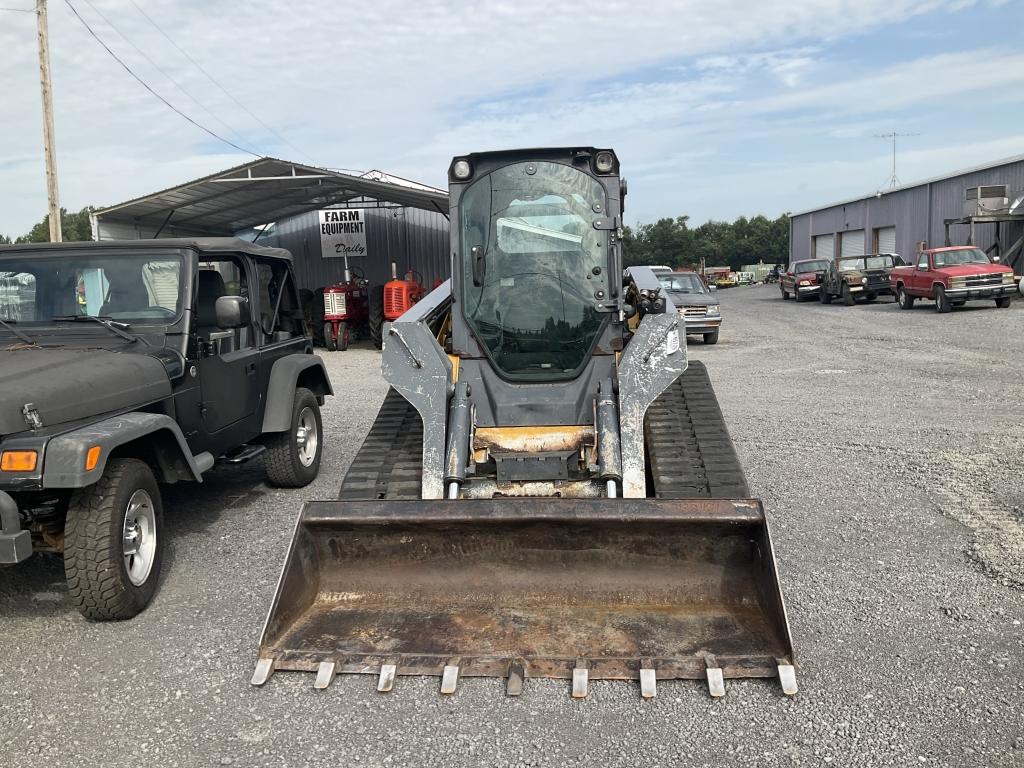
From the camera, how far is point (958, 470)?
22.4 ft

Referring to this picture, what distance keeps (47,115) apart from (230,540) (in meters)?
16.1

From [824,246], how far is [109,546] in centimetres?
4823

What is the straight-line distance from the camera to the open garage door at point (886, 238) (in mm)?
38188

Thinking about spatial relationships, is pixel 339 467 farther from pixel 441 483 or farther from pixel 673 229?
pixel 673 229

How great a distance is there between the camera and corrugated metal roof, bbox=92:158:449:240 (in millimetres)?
17734

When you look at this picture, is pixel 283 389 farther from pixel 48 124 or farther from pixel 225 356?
pixel 48 124

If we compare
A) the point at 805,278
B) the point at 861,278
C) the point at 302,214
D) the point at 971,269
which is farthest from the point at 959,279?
the point at 302,214

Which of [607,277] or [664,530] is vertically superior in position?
[607,277]

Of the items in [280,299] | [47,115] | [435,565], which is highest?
[47,115]

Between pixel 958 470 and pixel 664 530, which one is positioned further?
pixel 958 470

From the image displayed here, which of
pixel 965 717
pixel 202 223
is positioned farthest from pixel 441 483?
pixel 202 223

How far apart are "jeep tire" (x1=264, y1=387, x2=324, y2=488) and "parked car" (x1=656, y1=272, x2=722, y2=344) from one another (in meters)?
12.1

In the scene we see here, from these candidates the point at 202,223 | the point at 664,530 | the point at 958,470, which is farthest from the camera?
the point at 202,223

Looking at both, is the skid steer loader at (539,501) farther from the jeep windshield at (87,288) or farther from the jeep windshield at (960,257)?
the jeep windshield at (960,257)
